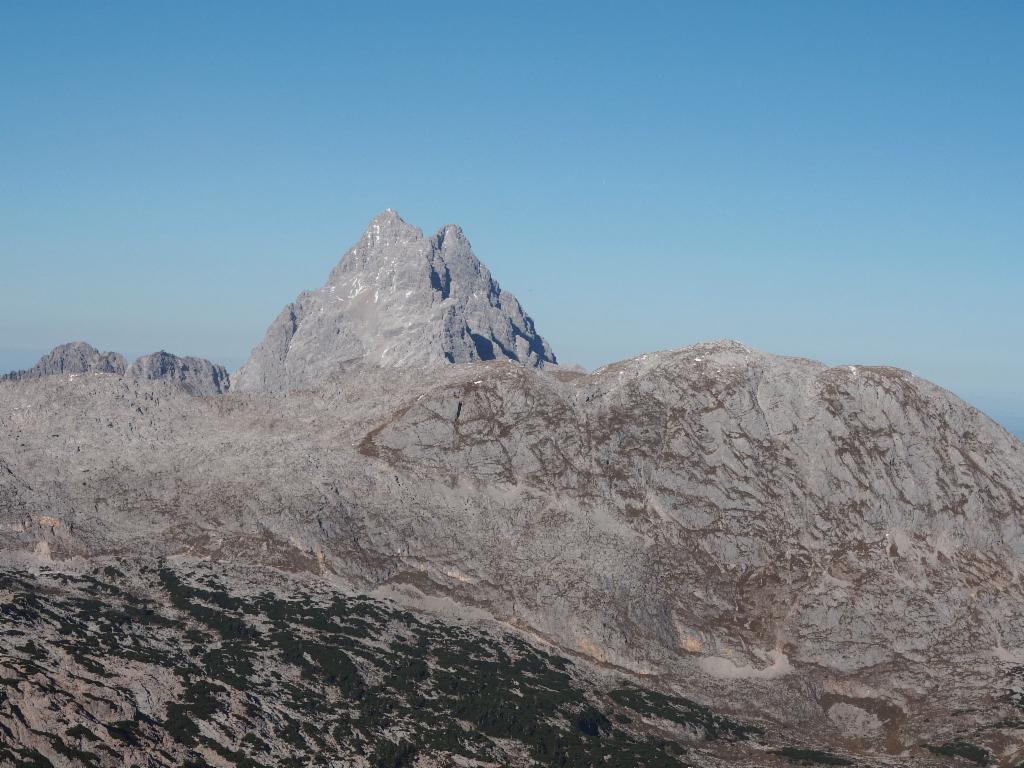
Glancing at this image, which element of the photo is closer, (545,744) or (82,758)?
(82,758)

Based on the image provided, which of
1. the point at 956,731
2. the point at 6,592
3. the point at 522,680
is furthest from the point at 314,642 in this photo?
the point at 956,731

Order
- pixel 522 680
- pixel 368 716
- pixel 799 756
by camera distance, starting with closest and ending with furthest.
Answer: pixel 368 716 → pixel 799 756 → pixel 522 680

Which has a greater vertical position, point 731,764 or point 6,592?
point 6,592

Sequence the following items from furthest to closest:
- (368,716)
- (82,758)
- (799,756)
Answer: (799,756) < (368,716) < (82,758)

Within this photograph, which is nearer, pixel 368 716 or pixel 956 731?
pixel 368 716

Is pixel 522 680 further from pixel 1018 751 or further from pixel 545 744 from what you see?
pixel 1018 751

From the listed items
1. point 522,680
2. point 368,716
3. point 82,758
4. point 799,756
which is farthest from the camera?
point 522,680

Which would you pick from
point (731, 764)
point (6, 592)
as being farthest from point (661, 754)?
point (6, 592)

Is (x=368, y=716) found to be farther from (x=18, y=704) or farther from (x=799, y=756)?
(x=799, y=756)
